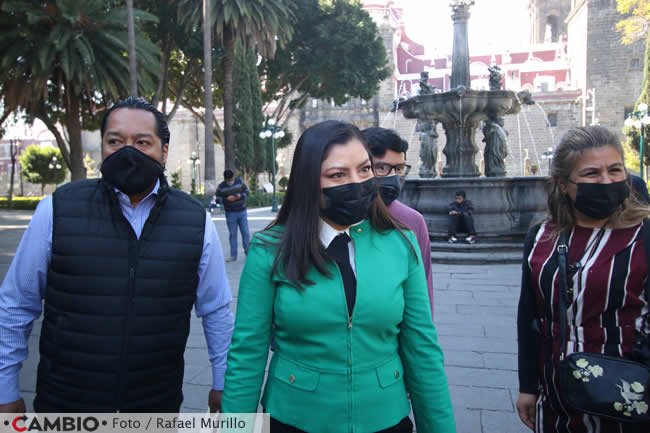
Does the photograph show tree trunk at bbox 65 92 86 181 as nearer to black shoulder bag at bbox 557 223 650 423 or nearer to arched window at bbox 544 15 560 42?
black shoulder bag at bbox 557 223 650 423

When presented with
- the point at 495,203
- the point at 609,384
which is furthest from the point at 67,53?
the point at 609,384

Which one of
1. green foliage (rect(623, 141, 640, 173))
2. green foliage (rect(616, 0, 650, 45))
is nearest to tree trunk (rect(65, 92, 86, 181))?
green foliage (rect(616, 0, 650, 45))

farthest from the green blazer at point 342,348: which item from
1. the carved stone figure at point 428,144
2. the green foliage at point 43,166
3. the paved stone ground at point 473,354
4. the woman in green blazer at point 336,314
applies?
the green foliage at point 43,166

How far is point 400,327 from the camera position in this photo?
6.29 ft

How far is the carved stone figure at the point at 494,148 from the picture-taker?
39.8ft

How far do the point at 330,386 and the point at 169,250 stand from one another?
0.87 metres

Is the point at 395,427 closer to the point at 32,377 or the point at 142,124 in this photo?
the point at 142,124

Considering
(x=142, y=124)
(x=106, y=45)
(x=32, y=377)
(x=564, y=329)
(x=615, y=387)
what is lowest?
(x=32, y=377)

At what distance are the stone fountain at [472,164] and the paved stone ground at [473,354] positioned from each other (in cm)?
277

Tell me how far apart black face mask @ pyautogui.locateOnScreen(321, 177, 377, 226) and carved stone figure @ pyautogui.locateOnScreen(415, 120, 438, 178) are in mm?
11369

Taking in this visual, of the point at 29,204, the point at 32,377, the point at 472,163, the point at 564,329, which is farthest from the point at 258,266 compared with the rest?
the point at 29,204

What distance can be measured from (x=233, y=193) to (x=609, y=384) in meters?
8.51

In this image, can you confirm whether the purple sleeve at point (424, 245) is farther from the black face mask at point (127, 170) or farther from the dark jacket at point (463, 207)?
the dark jacket at point (463, 207)

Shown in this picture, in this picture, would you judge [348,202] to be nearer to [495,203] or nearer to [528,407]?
[528,407]
